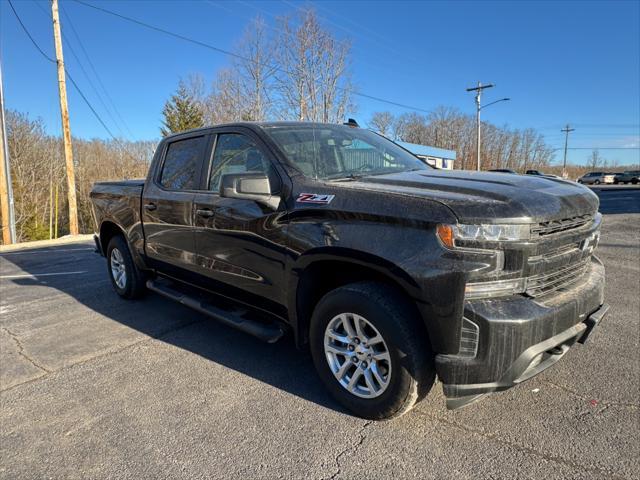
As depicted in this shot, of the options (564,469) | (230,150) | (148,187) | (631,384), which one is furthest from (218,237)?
(631,384)

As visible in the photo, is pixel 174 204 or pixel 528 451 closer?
pixel 528 451

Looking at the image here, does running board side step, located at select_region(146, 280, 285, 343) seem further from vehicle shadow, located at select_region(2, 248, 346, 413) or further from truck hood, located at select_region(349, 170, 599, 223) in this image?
truck hood, located at select_region(349, 170, 599, 223)

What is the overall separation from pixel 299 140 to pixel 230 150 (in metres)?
0.67

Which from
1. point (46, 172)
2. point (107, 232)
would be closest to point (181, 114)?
point (46, 172)

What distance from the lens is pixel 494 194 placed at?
239 cm

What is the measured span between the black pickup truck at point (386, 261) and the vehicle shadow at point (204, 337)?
0.37 metres

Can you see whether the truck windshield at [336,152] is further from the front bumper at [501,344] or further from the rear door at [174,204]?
the front bumper at [501,344]

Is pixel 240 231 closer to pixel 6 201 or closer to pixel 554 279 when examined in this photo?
pixel 554 279

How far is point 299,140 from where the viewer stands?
11.3ft

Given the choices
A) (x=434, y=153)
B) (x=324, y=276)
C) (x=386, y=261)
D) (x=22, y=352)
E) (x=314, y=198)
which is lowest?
(x=22, y=352)

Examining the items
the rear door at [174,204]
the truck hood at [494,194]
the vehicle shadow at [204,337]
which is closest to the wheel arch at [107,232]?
the vehicle shadow at [204,337]

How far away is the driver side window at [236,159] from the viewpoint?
3.32m

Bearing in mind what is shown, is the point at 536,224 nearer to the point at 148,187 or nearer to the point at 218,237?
the point at 218,237

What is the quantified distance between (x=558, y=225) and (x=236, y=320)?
2408 millimetres
